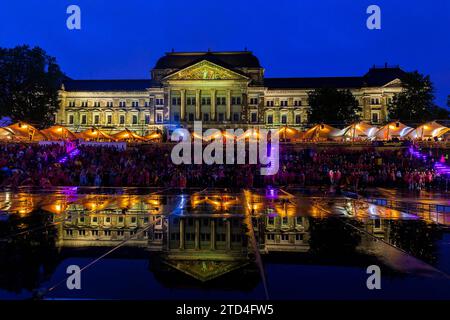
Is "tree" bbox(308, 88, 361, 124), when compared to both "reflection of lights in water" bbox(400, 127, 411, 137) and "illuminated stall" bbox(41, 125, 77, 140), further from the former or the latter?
"illuminated stall" bbox(41, 125, 77, 140)

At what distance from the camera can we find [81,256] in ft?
24.0

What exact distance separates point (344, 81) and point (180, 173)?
86.5 m

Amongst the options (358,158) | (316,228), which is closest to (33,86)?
(358,158)

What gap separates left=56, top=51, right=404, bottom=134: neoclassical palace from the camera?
9731cm

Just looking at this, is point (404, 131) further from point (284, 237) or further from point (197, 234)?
point (197, 234)

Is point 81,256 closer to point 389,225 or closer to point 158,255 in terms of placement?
point 158,255

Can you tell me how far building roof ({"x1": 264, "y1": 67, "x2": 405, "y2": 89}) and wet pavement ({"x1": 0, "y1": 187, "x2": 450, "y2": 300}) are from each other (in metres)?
95.5

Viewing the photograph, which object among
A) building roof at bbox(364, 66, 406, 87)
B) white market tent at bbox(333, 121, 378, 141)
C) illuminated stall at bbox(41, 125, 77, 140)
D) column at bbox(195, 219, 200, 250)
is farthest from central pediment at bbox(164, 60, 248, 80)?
column at bbox(195, 219, 200, 250)

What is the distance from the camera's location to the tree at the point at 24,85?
6475cm

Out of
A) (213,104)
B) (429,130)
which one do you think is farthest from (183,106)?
(429,130)

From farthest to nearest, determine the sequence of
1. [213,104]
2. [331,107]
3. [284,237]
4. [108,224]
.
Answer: [213,104] < [331,107] < [108,224] < [284,237]

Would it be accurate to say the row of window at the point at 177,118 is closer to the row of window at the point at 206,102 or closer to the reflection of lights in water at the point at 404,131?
the row of window at the point at 206,102

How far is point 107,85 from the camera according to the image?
11050 cm
